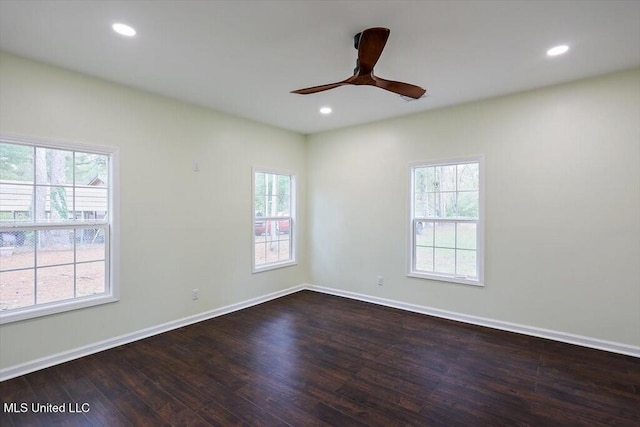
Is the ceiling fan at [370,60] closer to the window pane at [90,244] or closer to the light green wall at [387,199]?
the light green wall at [387,199]

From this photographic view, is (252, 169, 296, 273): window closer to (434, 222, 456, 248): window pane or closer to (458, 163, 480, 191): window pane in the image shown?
(434, 222, 456, 248): window pane

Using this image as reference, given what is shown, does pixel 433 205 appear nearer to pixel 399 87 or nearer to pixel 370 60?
pixel 399 87

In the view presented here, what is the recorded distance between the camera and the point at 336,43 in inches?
99.0

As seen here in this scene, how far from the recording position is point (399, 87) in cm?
261

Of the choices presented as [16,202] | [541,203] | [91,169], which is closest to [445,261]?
[541,203]

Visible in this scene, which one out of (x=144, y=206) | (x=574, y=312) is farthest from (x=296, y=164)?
(x=574, y=312)

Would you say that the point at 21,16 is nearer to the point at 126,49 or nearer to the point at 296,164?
the point at 126,49

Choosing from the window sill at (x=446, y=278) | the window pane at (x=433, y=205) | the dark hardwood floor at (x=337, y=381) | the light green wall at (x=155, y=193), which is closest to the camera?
the dark hardwood floor at (x=337, y=381)

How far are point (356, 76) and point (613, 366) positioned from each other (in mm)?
3357

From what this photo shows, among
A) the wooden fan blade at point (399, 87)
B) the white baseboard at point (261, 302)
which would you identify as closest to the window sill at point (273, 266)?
the white baseboard at point (261, 302)

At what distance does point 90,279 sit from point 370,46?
11.0ft

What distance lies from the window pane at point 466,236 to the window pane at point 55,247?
14.0 feet

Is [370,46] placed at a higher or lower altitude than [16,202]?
higher

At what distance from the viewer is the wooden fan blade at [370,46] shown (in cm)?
204
